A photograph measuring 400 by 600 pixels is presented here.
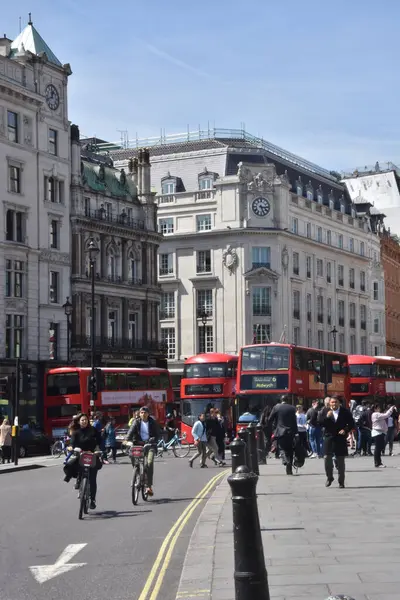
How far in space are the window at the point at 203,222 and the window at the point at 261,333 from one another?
8.69 metres

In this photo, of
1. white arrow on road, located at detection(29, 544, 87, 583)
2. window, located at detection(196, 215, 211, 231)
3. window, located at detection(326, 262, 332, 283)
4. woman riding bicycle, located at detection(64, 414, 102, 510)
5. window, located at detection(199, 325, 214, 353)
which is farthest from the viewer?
window, located at detection(326, 262, 332, 283)

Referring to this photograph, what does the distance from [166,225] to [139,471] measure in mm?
67695

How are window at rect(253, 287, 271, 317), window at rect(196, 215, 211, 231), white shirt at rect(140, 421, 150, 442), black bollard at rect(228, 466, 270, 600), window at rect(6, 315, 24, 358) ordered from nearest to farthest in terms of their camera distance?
black bollard at rect(228, 466, 270, 600)
white shirt at rect(140, 421, 150, 442)
window at rect(6, 315, 24, 358)
window at rect(253, 287, 271, 317)
window at rect(196, 215, 211, 231)

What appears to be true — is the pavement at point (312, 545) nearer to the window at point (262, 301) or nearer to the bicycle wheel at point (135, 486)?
the bicycle wheel at point (135, 486)

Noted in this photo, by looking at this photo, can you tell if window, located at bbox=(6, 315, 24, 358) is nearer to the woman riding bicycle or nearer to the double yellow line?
the double yellow line

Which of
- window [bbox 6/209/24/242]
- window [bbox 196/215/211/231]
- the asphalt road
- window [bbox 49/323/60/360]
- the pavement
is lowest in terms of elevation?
the asphalt road

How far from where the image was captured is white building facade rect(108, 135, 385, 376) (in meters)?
83.9

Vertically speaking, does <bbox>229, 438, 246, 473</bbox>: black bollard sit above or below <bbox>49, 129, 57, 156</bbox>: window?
below

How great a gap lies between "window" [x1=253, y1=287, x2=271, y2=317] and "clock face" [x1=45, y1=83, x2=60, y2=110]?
24.3m

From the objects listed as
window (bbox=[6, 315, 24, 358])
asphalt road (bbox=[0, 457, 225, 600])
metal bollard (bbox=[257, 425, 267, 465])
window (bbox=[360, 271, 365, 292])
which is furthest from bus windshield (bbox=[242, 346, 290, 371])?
window (bbox=[360, 271, 365, 292])

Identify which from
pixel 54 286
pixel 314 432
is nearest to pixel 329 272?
pixel 54 286

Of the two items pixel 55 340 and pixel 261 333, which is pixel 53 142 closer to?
pixel 55 340

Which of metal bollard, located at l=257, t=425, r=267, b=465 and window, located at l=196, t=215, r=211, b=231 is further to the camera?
window, located at l=196, t=215, r=211, b=231

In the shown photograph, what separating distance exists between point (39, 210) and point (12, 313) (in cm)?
666
